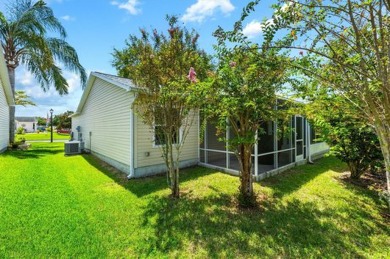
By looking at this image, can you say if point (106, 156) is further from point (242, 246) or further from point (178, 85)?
point (242, 246)

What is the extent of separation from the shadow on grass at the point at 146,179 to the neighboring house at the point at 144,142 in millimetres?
334

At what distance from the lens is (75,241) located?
11.8 ft

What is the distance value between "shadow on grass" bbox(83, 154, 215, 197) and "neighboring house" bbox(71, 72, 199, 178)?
12.1 inches

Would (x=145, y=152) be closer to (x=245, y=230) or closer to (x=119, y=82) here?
(x=119, y=82)

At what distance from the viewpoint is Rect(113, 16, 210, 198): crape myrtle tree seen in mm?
5168

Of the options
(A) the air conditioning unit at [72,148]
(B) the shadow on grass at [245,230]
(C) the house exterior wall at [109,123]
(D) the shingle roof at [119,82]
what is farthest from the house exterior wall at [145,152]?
(A) the air conditioning unit at [72,148]

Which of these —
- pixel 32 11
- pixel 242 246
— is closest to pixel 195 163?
pixel 242 246

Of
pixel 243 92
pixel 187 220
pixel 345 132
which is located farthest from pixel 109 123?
pixel 345 132

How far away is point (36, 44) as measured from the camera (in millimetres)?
13656

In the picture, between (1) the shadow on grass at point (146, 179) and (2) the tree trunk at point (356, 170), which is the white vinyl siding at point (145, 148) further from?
(2) the tree trunk at point (356, 170)

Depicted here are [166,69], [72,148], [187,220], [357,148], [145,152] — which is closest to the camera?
[187,220]

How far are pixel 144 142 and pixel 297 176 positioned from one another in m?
5.97

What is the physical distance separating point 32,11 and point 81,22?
8.50 m

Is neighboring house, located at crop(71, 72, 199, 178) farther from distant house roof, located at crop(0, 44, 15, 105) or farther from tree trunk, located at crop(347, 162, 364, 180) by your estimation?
tree trunk, located at crop(347, 162, 364, 180)
